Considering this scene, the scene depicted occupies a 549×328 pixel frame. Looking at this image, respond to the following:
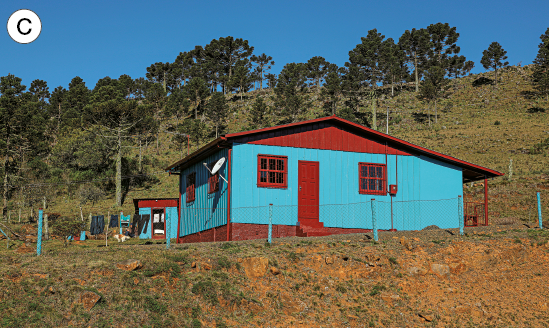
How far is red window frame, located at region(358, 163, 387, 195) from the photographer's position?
1911 cm

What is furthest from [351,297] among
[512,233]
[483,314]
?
[512,233]

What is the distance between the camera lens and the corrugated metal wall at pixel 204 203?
17753 millimetres

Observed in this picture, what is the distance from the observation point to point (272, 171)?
17766 millimetres

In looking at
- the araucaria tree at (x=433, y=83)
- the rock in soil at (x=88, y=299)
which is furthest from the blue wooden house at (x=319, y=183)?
the araucaria tree at (x=433, y=83)

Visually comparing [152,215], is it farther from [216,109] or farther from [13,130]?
[216,109]

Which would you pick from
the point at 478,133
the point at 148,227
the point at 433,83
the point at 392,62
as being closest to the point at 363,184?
the point at 148,227

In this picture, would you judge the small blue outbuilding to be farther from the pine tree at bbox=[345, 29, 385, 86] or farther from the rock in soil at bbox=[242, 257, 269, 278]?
the pine tree at bbox=[345, 29, 385, 86]

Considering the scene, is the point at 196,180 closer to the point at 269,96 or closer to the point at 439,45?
the point at 269,96

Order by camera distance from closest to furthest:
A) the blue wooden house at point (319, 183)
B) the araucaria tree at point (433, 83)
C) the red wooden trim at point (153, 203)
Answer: the blue wooden house at point (319, 183) → the red wooden trim at point (153, 203) → the araucaria tree at point (433, 83)

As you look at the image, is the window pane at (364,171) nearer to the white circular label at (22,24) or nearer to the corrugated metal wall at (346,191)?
the corrugated metal wall at (346,191)

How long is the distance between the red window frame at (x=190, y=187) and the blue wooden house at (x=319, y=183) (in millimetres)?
743

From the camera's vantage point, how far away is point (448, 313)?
1151 cm

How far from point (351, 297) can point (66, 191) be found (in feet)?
145

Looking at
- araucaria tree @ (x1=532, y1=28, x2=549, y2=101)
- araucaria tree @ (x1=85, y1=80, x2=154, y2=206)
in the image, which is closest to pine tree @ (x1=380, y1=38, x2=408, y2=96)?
araucaria tree @ (x1=532, y1=28, x2=549, y2=101)
